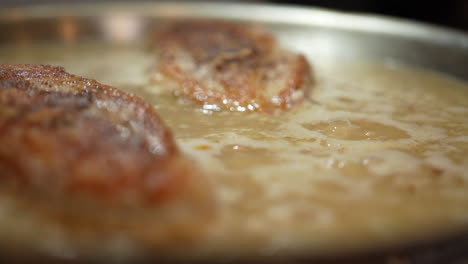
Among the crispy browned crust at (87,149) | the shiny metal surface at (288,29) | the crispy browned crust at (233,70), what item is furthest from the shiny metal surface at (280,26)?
the crispy browned crust at (87,149)

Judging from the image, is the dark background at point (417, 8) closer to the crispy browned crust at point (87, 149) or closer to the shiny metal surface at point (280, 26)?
the shiny metal surface at point (280, 26)

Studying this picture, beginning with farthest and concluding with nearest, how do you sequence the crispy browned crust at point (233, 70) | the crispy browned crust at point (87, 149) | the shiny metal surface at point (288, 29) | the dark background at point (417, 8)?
the dark background at point (417, 8)
the shiny metal surface at point (288, 29)
the crispy browned crust at point (233, 70)
the crispy browned crust at point (87, 149)

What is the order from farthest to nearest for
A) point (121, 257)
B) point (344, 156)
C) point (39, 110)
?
point (344, 156) → point (39, 110) → point (121, 257)

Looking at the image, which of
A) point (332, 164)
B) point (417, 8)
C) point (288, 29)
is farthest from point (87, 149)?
point (417, 8)

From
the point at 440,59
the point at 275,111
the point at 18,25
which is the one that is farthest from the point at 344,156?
the point at 18,25

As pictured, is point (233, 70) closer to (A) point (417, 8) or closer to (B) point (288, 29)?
(B) point (288, 29)

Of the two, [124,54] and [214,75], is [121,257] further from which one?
[124,54]
